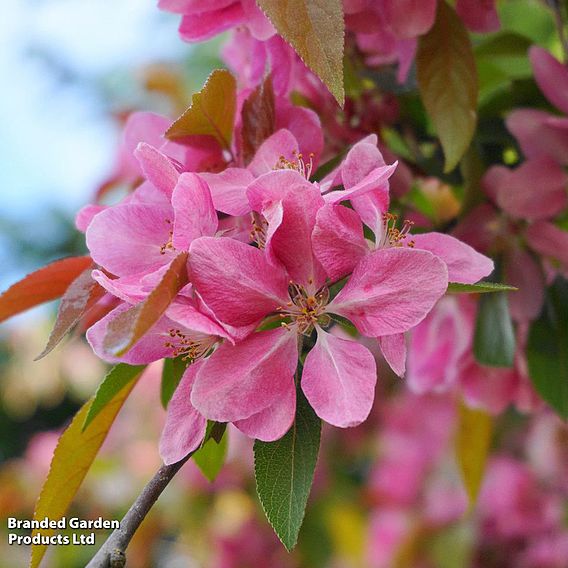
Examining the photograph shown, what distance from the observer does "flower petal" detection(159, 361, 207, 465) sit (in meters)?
0.37

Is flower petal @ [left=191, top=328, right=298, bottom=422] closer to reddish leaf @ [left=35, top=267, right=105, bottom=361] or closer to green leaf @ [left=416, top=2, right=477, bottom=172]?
reddish leaf @ [left=35, top=267, right=105, bottom=361]

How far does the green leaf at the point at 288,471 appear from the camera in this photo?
14.9 inches

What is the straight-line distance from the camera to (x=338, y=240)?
38cm

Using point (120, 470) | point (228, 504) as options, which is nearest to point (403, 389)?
point (228, 504)

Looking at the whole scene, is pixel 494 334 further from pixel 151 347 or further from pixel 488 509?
pixel 488 509

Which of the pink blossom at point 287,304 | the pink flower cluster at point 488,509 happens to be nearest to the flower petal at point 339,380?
the pink blossom at point 287,304

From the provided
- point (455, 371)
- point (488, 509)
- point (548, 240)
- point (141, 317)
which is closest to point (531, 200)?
point (548, 240)

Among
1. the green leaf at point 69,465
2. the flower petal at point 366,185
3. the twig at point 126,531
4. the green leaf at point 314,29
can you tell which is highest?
the green leaf at point 314,29

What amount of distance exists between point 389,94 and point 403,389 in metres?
1.04

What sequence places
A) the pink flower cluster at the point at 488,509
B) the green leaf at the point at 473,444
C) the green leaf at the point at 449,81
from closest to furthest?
the green leaf at the point at 449,81
the green leaf at the point at 473,444
the pink flower cluster at the point at 488,509

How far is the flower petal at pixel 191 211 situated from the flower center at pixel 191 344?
0.05 m

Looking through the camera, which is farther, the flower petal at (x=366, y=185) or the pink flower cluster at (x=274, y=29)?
the pink flower cluster at (x=274, y=29)

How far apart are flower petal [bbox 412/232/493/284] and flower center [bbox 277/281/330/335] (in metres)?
0.07

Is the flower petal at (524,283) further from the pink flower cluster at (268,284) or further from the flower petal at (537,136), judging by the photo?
the pink flower cluster at (268,284)
